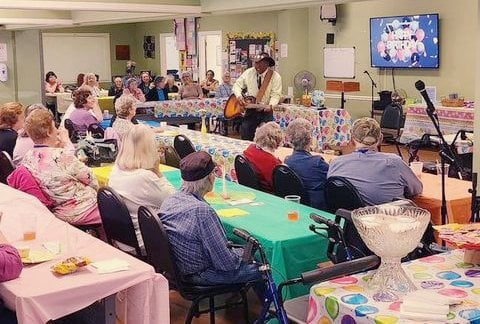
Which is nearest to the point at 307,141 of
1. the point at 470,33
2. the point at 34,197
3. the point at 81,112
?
the point at 34,197

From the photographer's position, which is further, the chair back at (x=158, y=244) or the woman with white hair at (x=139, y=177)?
the woman with white hair at (x=139, y=177)

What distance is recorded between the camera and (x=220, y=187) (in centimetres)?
477

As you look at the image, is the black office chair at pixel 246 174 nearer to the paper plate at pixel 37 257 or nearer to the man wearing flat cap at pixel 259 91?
the paper plate at pixel 37 257

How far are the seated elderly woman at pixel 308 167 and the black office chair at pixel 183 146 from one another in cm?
182

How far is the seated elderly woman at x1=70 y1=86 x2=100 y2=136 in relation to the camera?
7914 mm

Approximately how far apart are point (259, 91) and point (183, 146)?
2.35 meters

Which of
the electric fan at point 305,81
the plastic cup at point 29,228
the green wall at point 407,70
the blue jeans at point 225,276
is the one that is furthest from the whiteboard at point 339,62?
the plastic cup at point 29,228

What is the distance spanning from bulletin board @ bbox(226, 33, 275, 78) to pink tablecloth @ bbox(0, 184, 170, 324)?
36.9ft

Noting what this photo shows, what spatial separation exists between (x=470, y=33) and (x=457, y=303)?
9355mm

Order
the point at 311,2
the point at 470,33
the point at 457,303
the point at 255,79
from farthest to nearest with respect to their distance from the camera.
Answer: the point at 470,33, the point at 255,79, the point at 311,2, the point at 457,303

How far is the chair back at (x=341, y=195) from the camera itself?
4027mm

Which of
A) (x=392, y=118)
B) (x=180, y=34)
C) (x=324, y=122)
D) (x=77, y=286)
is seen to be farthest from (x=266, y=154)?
(x=180, y=34)

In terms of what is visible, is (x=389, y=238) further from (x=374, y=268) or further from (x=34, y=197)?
(x=34, y=197)

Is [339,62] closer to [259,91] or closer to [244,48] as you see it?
[244,48]
